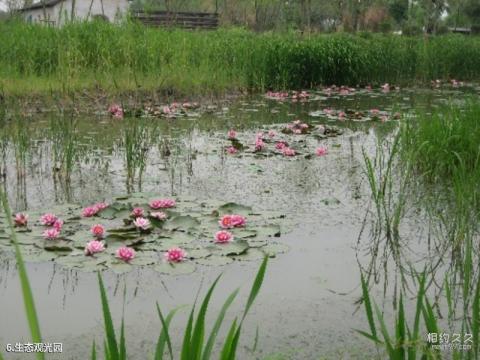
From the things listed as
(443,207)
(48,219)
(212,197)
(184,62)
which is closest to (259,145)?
(212,197)

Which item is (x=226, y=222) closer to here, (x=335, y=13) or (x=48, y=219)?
(x=48, y=219)

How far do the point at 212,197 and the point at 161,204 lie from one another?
563 mm

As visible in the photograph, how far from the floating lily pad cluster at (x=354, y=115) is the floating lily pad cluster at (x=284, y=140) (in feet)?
2.28

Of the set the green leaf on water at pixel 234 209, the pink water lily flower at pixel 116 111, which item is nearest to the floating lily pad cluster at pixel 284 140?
the pink water lily flower at pixel 116 111

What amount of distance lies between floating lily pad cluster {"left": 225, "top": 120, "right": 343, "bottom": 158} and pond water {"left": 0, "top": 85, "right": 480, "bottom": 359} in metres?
0.07

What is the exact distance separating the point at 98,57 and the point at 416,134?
4.61 metres

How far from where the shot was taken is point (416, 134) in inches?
171

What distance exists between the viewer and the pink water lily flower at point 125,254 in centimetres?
270

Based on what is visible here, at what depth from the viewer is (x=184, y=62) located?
8539 mm

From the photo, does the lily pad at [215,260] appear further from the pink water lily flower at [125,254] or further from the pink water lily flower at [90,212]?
the pink water lily flower at [90,212]

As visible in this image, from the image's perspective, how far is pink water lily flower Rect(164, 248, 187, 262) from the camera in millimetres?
2707

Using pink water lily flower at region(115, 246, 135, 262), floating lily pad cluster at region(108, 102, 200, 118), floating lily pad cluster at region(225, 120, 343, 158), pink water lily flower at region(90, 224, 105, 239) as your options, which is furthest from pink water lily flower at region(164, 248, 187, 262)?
floating lily pad cluster at region(108, 102, 200, 118)

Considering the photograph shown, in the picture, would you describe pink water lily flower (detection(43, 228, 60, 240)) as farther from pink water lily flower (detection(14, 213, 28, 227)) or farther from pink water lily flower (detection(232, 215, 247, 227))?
pink water lily flower (detection(232, 215, 247, 227))

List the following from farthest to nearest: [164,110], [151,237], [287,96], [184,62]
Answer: [287,96]
[184,62]
[164,110]
[151,237]
